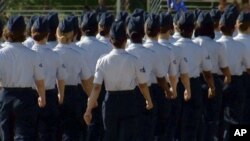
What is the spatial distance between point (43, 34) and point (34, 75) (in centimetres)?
90

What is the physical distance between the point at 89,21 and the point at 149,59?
167 cm

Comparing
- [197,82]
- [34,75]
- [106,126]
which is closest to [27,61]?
[34,75]

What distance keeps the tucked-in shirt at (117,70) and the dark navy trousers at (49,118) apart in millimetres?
1574

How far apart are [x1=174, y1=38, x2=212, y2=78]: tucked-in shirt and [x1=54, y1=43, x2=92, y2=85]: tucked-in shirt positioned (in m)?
1.47

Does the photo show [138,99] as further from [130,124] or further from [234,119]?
[234,119]

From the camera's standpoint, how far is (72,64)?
1441 centimetres

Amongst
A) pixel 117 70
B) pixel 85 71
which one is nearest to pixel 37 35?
pixel 85 71

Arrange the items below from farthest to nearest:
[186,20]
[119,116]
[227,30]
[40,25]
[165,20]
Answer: [227,30] < [186,20] < [165,20] < [40,25] < [119,116]

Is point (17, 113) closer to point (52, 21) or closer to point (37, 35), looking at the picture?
point (37, 35)

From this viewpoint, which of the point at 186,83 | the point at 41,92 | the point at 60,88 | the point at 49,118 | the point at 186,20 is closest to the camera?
the point at 41,92

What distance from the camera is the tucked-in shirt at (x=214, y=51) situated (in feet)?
50.9

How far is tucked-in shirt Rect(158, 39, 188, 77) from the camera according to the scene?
14.7 meters

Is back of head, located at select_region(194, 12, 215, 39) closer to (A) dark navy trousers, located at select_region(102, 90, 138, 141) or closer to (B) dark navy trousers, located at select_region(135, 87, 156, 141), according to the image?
(B) dark navy trousers, located at select_region(135, 87, 156, 141)

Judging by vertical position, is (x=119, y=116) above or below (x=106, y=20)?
below
